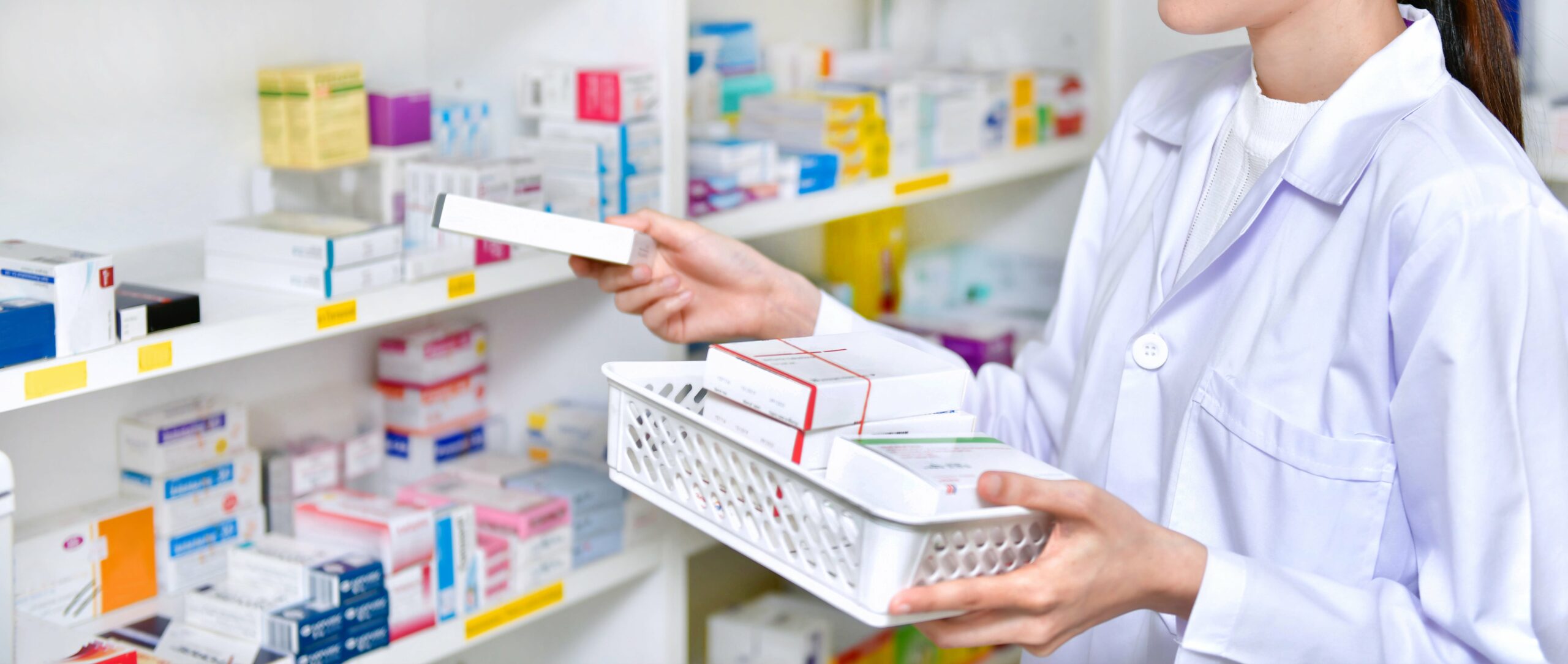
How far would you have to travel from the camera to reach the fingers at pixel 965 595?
35.1 inches

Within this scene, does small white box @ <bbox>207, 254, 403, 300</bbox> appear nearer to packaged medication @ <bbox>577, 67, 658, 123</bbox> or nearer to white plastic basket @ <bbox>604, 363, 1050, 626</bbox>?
packaged medication @ <bbox>577, 67, 658, 123</bbox>

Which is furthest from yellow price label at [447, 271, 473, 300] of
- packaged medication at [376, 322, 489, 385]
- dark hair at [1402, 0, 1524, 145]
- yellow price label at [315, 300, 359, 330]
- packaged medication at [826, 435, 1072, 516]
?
dark hair at [1402, 0, 1524, 145]

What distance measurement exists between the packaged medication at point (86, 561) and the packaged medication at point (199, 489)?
2cm

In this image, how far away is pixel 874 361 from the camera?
3.91 feet

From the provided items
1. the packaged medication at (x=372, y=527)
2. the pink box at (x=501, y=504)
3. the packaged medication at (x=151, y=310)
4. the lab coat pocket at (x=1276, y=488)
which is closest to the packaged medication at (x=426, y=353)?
the pink box at (x=501, y=504)

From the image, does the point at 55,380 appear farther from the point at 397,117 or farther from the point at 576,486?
the point at 576,486

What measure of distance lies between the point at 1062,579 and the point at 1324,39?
1.95 ft

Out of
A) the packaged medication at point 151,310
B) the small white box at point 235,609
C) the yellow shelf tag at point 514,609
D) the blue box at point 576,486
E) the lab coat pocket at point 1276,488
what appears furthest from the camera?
the blue box at point 576,486

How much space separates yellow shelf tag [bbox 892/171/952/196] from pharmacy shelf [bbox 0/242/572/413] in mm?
760

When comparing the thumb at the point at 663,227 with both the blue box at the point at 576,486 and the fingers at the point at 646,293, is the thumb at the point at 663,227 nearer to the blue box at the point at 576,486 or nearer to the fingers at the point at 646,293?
the fingers at the point at 646,293

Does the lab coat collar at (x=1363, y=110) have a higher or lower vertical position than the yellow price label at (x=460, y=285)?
higher

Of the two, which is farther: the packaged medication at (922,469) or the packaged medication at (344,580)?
the packaged medication at (344,580)

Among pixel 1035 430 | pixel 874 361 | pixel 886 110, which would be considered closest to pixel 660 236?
pixel 874 361

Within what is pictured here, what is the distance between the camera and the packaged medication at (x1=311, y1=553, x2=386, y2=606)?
1.61 metres
